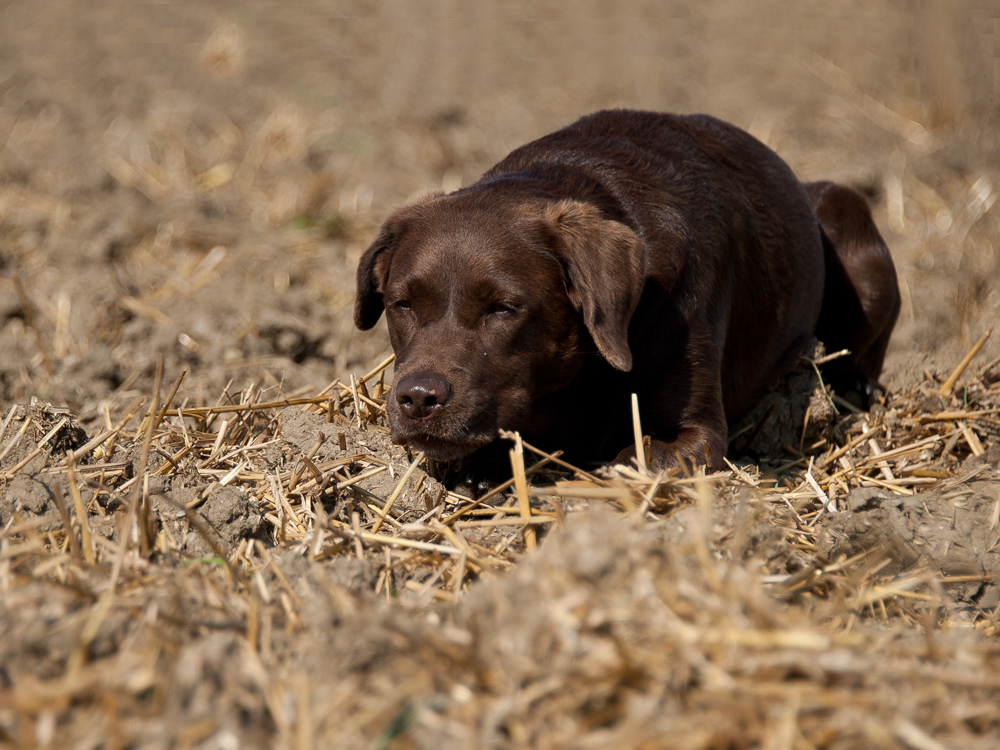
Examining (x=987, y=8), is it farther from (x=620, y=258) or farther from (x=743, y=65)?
(x=620, y=258)

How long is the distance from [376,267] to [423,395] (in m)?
0.88

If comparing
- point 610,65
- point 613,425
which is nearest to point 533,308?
point 613,425

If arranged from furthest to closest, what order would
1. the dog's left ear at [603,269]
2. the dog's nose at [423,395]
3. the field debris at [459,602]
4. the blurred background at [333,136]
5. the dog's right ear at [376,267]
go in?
the blurred background at [333,136]
the dog's right ear at [376,267]
the dog's left ear at [603,269]
the dog's nose at [423,395]
the field debris at [459,602]

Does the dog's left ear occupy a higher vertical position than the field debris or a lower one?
higher

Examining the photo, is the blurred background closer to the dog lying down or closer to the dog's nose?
the dog lying down

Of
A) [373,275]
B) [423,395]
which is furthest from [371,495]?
[373,275]

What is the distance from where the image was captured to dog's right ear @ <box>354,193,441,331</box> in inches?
138

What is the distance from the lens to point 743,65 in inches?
448

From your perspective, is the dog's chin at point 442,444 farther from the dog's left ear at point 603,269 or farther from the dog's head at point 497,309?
the dog's left ear at point 603,269

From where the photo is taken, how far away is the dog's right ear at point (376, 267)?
11.5ft

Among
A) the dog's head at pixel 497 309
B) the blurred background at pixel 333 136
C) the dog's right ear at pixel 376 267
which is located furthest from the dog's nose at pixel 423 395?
the blurred background at pixel 333 136

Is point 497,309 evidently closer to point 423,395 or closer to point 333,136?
point 423,395

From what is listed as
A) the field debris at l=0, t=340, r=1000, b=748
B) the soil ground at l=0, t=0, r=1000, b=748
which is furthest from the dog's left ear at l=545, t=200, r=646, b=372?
the soil ground at l=0, t=0, r=1000, b=748

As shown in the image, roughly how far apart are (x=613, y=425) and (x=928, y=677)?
175 cm
